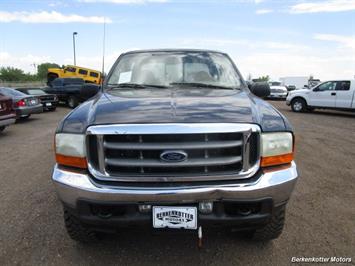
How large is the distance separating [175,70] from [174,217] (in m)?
1.95

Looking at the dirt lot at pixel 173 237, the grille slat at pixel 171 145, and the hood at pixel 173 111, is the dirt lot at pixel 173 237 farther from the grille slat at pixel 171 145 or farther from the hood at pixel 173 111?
the hood at pixel 173 111

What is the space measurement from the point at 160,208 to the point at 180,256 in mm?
786

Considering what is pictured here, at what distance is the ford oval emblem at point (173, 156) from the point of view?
241 centimetres

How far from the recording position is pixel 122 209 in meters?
2.45

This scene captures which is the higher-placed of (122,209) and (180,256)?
(122,209)

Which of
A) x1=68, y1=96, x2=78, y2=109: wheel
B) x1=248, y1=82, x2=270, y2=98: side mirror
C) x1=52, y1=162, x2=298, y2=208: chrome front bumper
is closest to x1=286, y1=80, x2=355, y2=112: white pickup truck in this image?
x1=68, y1=96, x2=78, y2=109: wheel

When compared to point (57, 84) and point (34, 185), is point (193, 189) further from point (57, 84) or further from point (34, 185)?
point (57, 84)

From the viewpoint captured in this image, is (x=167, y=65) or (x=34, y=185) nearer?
(x=167, y=65)

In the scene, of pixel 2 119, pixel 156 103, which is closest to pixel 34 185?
pixel 156 103

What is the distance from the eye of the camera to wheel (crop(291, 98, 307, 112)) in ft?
55.7

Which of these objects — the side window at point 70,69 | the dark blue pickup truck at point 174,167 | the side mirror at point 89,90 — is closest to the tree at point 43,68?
the side window at point 70,69

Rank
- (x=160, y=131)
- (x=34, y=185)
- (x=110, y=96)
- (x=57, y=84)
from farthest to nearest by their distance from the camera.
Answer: (x=57, y=84)
(x=34, y=185)
(x=110, y=96)
(x=160, y=131)

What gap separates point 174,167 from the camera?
2.44m

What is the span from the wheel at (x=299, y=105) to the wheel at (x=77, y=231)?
51.8 feet
